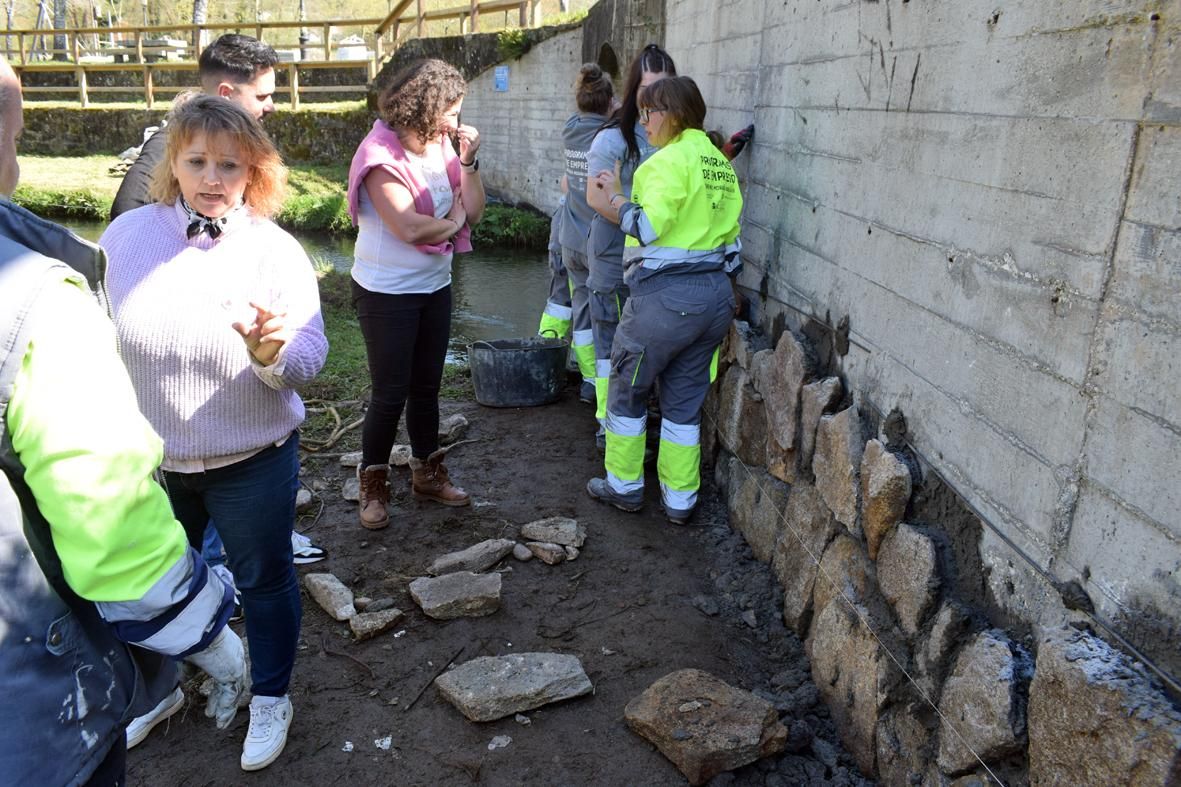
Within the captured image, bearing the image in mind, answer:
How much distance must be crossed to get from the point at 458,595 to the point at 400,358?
109cm

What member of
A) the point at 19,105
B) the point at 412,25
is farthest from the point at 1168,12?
the point at 412,25

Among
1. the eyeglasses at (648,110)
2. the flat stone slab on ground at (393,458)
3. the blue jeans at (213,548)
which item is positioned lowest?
the flat stone slab on ground at (393,458)

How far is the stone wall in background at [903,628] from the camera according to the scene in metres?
1.82

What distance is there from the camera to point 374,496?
4387 mm

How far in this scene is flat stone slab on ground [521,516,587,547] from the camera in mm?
4296

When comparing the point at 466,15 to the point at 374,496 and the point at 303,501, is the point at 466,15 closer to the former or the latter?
the point at 303,501

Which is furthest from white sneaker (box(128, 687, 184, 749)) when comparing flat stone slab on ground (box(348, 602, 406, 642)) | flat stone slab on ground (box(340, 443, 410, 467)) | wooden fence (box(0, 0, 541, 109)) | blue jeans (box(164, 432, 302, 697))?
wooden fence (box(0, 0, 541, 109))

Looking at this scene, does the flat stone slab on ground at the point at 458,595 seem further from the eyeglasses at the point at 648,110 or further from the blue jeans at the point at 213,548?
the eyeglasses at the point at 648,110

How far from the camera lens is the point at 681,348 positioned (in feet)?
14.2

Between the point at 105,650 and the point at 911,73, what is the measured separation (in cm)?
276

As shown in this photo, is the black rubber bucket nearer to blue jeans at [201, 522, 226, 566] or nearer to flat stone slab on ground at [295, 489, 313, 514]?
flat stone slab on ground at [295, 489, 313, 514]

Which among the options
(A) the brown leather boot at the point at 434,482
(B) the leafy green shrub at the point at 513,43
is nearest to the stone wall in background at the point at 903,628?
(A) the brown leather boot at the point at 434,482

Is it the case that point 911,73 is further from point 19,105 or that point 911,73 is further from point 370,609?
point 370,609

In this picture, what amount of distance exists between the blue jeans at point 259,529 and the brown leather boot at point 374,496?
1.48 m
